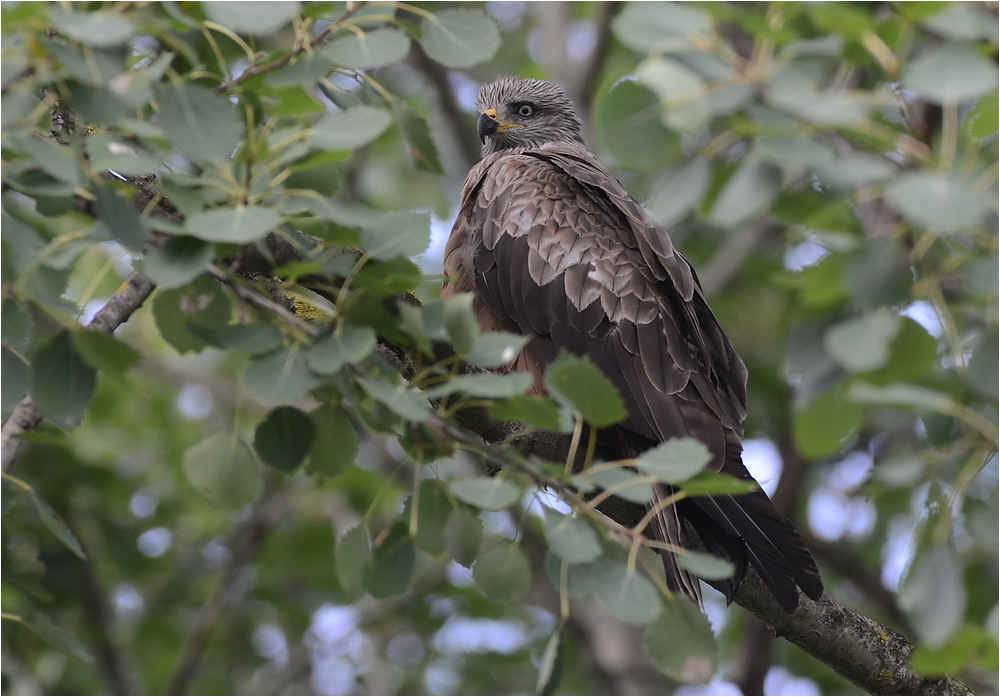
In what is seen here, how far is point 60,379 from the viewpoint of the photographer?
185cm

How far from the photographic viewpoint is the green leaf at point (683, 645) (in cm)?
183

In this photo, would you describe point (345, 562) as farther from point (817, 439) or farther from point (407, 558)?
point (817, 439)

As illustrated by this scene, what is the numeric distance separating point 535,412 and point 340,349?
0.43 meters

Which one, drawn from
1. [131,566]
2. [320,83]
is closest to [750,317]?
[131,566]

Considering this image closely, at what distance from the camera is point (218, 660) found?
7133 mm

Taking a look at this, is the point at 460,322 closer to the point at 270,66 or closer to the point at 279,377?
the point at 279,377

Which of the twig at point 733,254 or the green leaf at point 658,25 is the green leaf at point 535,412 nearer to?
the green leaf at point 658,25

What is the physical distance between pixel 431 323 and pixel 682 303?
216 cm

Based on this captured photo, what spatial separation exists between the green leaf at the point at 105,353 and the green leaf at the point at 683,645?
1.25 m

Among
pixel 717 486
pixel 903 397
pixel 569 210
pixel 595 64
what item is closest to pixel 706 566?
pixel 717 486

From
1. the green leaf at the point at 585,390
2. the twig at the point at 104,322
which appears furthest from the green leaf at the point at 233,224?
the twig at the point at 104,322

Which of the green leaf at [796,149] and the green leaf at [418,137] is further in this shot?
the green leaf at [418,137]

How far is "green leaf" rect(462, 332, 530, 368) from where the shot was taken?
1.82 m

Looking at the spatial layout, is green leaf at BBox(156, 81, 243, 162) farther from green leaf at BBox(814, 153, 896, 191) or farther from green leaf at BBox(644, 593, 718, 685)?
green leaf at BBox(644, 593, 718, 685)
